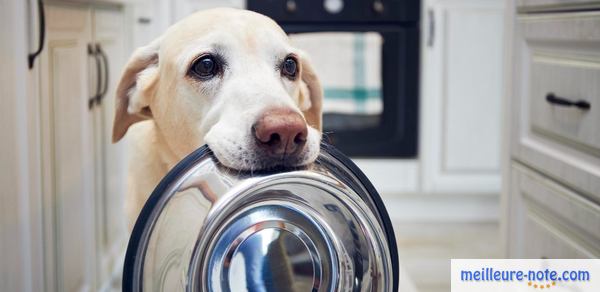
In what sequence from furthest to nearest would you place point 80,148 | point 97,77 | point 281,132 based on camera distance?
point 97,77, point 80,148, point 281,132

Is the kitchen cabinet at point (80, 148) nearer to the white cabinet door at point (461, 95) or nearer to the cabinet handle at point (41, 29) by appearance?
the cabinet handle at point (41, 29)

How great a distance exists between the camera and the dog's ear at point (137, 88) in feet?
4.11

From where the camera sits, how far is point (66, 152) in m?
1.46

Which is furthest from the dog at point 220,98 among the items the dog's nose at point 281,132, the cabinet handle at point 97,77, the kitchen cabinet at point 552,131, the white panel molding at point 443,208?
the white panel molding at point 443,208

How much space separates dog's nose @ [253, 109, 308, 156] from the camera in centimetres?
94

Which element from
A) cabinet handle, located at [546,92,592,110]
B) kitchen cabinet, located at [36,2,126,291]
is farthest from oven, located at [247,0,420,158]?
cabinet handle, located at [546,92,592,110]

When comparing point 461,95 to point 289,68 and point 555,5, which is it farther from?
point 289,68

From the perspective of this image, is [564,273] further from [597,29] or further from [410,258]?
[410,258]

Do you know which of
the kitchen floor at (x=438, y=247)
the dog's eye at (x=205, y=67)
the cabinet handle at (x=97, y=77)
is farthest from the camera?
the kitchen floor at (x=438, y=247)

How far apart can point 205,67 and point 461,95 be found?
1.64m

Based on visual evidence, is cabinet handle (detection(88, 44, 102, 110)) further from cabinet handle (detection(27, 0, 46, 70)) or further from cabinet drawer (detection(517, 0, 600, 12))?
cabinet drawer (detection(517, 0, 600, 12))

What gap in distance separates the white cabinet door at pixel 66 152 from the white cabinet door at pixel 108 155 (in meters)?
0.09

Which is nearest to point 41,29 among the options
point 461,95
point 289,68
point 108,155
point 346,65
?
point 289,68

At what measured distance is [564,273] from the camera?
1270 millimetres
